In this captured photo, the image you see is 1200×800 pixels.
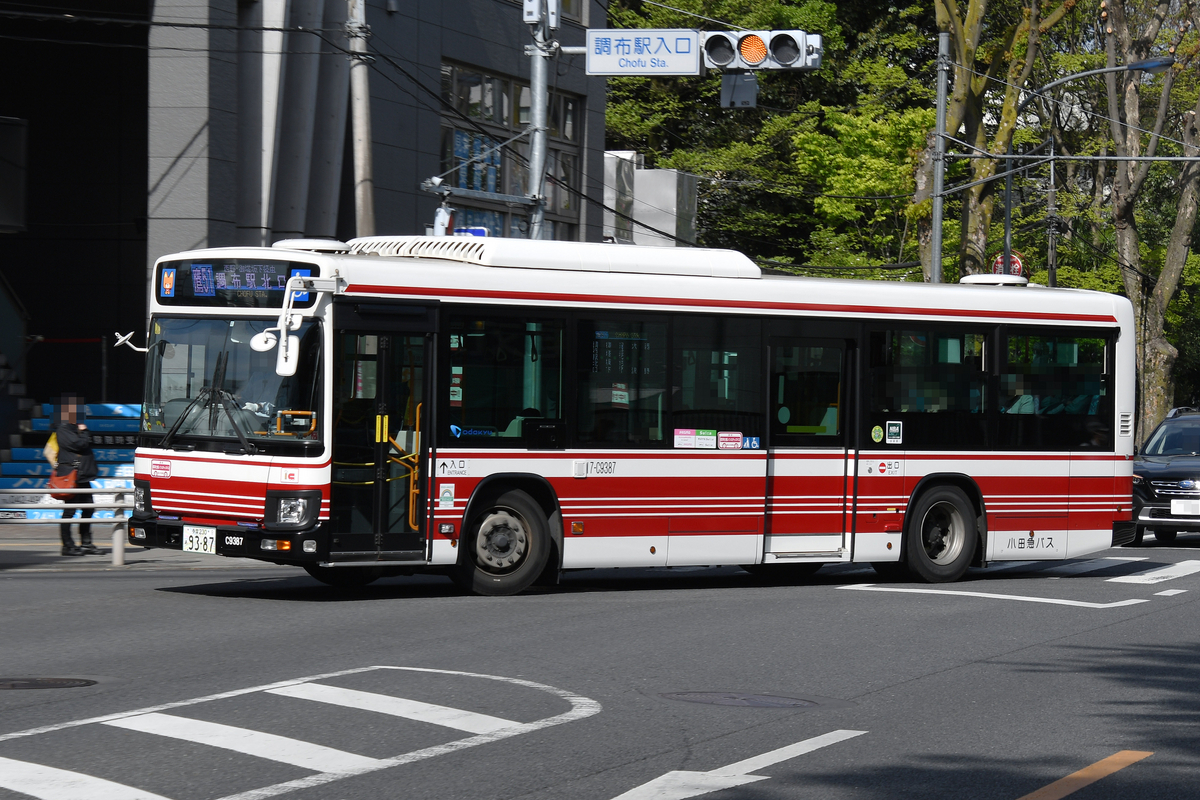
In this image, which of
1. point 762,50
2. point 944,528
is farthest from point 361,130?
point 944,528

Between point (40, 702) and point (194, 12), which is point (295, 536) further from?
point (194, 12)

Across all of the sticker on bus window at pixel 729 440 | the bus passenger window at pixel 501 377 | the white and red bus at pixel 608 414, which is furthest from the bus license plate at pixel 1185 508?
the bus passenger window at pixel 501 377

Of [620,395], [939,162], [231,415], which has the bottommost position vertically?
[231,415]

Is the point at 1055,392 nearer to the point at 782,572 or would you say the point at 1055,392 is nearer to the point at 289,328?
the point at 782,572

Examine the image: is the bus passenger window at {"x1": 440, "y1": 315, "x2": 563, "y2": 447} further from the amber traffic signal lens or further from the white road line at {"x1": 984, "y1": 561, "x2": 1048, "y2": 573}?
the white road line at {"x1": 984, "y1": 561, "x2": 1048, "y2": 573}

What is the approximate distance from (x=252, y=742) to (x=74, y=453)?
11517 mm

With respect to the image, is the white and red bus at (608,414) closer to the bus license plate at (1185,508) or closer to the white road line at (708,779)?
the bus license plate at (1185,508)

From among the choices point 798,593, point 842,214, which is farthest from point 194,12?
point 842,214

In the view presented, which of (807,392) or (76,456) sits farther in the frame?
(76,456)

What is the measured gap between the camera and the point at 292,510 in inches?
497

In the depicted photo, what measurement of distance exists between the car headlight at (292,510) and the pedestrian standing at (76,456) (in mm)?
5870

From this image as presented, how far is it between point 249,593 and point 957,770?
27.6 ft

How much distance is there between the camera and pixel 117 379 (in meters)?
29.2

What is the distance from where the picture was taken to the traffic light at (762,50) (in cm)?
1719
